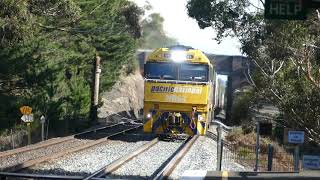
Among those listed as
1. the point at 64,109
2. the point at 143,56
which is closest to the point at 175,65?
the point at 64,109

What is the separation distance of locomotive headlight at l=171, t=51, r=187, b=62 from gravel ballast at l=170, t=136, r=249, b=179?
11.4 ft

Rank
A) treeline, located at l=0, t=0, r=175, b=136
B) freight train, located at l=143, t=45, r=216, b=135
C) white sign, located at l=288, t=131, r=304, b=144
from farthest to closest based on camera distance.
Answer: treeline, located at l=0, t=0, r=175, b=136, freight train, located at l=143, t=45, r=216, b=135, white sign, located at l=288, t=131, r=304, b=144

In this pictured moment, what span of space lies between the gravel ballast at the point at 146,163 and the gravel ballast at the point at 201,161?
2.12 feet

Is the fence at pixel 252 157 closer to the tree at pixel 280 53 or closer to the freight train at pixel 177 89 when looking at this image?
the tree at pixel 280 53

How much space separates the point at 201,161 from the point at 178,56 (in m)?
6.40

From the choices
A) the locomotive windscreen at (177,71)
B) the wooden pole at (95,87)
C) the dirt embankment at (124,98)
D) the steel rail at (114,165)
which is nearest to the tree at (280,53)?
the locomotive windscreen at (177,71)

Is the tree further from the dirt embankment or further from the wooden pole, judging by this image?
the dirt embankment

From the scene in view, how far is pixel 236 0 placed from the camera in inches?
1757

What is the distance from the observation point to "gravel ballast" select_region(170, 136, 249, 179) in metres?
16.7

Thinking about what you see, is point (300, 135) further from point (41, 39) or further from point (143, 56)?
point (143, 56)

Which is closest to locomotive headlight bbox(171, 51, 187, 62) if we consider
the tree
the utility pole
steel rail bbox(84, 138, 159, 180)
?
the tree

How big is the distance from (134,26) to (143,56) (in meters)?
25.0

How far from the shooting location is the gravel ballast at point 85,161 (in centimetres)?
1521

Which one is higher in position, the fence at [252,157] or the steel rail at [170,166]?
the steel rail at [170,166]
